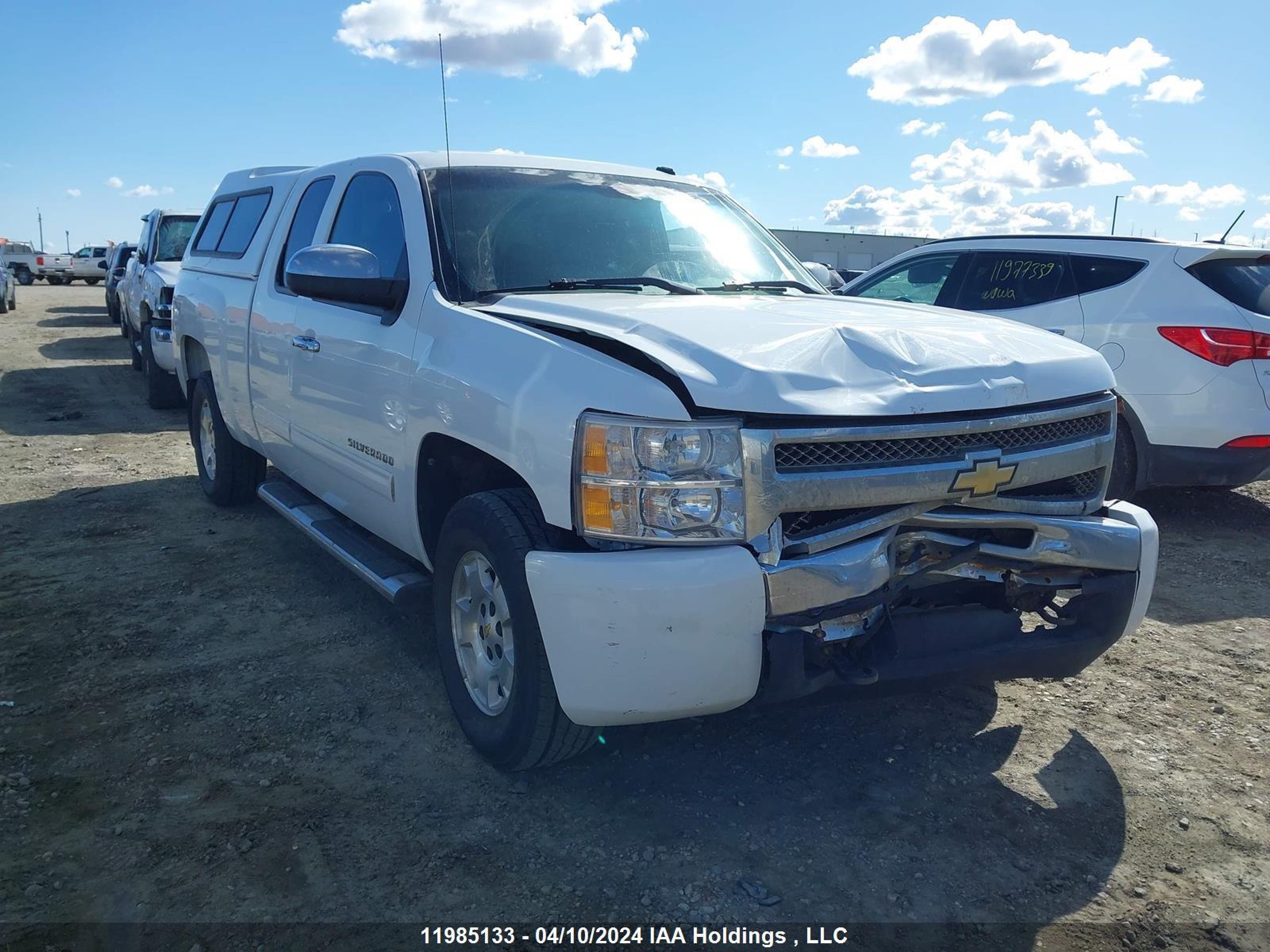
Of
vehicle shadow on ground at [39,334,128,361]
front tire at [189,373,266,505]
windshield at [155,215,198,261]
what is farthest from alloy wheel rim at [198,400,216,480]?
vehicle shadow on ground at [39,334,128,361]

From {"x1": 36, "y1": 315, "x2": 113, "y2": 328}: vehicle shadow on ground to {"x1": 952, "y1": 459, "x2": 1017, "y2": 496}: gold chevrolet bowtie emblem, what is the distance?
22490 millimetres

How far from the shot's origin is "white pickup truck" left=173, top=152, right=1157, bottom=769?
2553mm

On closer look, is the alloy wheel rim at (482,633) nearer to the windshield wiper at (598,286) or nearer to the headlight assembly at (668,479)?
the headlight assembly at (668,479)

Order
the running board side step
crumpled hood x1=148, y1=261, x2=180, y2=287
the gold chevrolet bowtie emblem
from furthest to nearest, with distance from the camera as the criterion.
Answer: crumpled hood x1=148, y1=261, x2=180, y2=287, the running board side step, the gold chevrolet bowtie emblem

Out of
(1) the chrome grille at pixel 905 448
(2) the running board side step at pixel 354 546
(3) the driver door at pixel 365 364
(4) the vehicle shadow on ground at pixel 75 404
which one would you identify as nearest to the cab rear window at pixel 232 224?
(3) the driver door at pixel 365 364

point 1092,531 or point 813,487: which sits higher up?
point 813,487

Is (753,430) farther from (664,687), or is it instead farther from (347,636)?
(347,636)

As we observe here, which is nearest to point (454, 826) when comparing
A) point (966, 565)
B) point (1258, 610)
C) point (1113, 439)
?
point (966, 565)

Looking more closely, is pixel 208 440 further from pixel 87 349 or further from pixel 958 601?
pixel 87 349

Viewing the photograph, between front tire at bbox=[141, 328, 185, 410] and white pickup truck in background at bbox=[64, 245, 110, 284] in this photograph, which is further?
white pickup truck in background at bbox=[64, 245, 110, 284]

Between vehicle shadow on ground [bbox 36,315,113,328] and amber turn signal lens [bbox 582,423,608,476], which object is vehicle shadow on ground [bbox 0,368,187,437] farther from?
vehicle shadow on ground [bbox 36,315,113,328]

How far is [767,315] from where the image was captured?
10.4ft

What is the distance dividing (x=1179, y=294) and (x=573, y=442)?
15.7 feet

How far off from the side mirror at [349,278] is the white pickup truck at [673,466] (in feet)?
0.04
